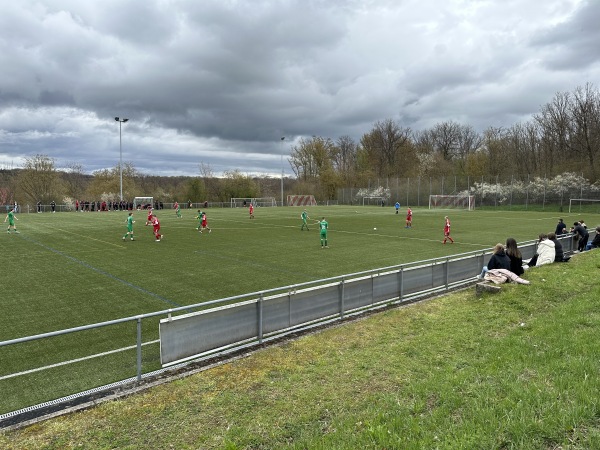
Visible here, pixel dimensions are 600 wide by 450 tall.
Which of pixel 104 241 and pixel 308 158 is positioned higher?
pixel 308 158

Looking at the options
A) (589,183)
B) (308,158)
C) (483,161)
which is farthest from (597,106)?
(308,158)

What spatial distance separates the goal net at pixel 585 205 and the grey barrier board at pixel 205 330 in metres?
64.0

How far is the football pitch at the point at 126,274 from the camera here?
7.19 m

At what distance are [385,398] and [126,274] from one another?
12.6 m

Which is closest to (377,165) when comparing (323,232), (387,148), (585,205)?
(387,148)

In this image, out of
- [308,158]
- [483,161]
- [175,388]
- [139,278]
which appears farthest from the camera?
[308,158]

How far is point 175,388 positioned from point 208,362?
3.22 ft

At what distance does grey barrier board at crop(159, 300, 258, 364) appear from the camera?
257 inches

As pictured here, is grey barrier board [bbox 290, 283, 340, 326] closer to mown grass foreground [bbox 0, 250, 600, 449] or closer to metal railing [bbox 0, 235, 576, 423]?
metal railing [bbox 0, 235, 576, 423]

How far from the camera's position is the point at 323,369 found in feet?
20.9

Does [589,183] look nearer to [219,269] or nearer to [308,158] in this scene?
[308,158]

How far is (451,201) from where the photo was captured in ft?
247

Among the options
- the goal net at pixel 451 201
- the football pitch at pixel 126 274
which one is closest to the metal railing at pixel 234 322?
the football pitch at pixel 126 274

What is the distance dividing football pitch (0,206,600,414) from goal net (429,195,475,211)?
42.4m
